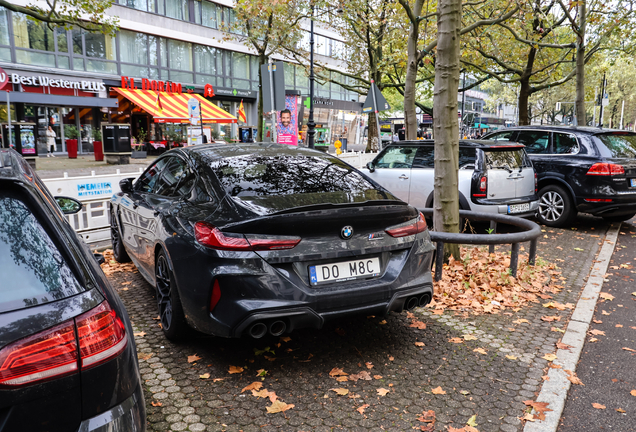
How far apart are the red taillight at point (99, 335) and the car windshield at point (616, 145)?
9105 millimetres

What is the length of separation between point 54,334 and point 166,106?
2976 centimetres

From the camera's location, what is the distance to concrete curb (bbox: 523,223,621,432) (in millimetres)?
3125

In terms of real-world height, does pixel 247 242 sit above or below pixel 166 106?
below

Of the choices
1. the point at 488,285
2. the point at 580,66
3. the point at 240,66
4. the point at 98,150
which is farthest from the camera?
the point at 240,66

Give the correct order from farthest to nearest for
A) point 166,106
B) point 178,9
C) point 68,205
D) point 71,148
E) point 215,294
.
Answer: point 178,9, point 166,106, point 71,148, point 68,205, point 215,294

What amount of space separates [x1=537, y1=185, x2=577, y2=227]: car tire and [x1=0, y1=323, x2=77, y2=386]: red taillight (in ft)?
29.8

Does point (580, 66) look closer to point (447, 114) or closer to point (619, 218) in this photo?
point (619, 218)

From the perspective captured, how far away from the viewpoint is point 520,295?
5.48 m

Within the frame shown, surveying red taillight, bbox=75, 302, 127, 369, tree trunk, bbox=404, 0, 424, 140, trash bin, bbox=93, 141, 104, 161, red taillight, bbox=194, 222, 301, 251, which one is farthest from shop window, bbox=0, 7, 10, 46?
red taillight, bbox=75, 302, 127, 369

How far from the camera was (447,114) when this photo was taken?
593cm

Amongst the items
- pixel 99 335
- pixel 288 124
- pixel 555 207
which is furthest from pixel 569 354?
pixel 288 124

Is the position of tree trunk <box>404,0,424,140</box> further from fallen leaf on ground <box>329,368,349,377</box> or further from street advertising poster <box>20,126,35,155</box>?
street advertising poster <box>20,126,35,155</box>

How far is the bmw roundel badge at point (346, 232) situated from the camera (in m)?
3.50

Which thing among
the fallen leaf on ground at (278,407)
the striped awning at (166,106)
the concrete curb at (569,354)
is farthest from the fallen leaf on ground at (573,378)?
the striped awning at (166,106)
